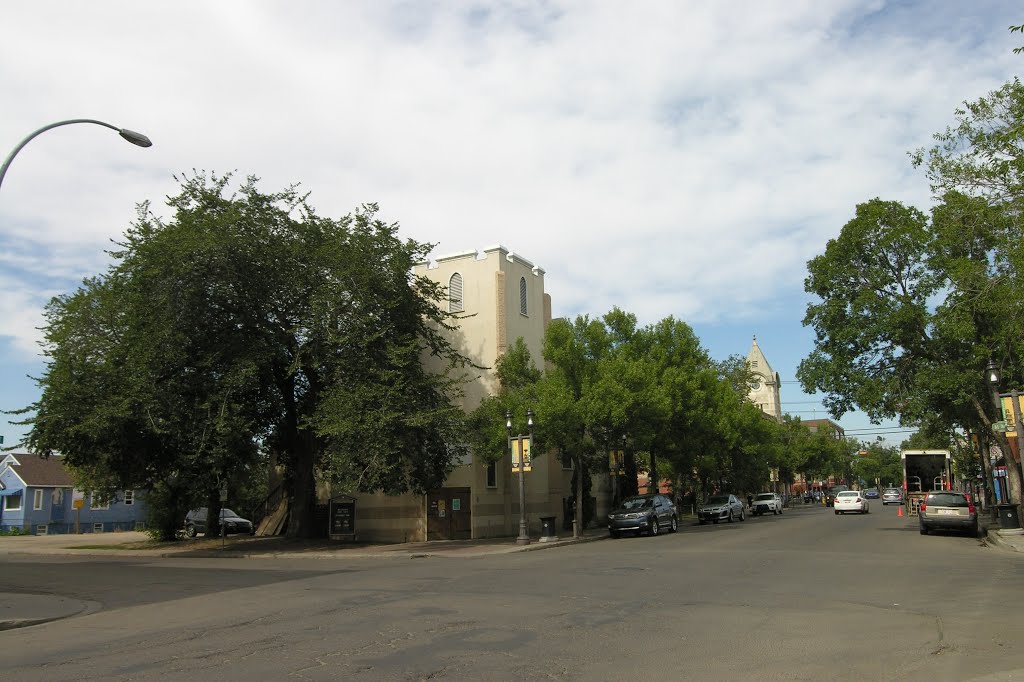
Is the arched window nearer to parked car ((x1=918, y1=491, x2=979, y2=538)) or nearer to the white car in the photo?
parked car ((x1=918, y1=491, x2=979, y2=538))

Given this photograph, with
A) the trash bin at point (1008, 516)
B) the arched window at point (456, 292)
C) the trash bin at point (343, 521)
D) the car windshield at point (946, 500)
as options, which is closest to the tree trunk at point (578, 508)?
the arched window at point (456, 292)

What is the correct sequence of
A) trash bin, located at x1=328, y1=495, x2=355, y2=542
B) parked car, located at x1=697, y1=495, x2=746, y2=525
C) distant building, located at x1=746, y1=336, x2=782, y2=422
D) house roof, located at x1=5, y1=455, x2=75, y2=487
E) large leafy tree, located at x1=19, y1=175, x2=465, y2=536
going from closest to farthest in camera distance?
1. large leafy tree, located at x1=19, y1=175, x2=465, y2=536
2. trash bin, located at x1=328, y1=495, x2=355, y2=542
3. parked car, located at x1=697, y1=495, x2=746, y2=525
4. house roof, located at x1=5, y1=455, x2=75, y2=487
5. distant building, located at x1=746, y1=336, x2=782, y2=422

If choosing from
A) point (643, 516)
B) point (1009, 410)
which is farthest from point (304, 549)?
point (1009, 410)

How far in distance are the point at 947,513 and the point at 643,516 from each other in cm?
1109

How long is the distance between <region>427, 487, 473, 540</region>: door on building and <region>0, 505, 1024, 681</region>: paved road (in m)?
13.1

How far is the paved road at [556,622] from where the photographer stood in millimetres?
7695

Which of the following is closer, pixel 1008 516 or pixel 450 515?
pixel 1008 516

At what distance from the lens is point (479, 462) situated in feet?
107

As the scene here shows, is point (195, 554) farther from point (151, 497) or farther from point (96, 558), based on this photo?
point (151, 497)

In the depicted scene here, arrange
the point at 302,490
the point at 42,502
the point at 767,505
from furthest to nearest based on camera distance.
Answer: the point at 767,505
the point at 42,502
the point at 302,490

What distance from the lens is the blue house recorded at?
175ft

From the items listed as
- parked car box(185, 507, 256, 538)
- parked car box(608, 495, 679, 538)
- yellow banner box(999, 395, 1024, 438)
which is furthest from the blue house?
yellow banner box(999, 395, 1024, 438)

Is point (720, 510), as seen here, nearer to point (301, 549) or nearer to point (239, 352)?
point (301, 549)

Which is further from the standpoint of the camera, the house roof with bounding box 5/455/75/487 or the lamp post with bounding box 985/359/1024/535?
the house roof with bounding box 5/455/75/487
